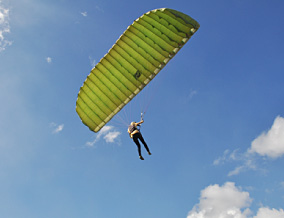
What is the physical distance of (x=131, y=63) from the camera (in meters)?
14.9

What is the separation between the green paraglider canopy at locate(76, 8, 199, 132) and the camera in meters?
14.2

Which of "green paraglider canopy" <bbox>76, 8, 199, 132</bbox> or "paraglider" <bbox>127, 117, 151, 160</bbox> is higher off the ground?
"green paraglider canopy" <bbox>76, 8, 199, 132</bbox>

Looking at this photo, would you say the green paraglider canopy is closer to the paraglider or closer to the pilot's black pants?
the paraglider

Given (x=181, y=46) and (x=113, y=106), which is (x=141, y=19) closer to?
(x=181, y=46)

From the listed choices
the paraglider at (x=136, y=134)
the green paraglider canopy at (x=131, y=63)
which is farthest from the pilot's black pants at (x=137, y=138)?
the green paraglider canopy at (x=131, y=63)

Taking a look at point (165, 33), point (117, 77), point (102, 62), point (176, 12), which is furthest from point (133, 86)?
point (176, 12)

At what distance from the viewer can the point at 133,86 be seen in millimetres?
14945

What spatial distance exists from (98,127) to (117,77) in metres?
2.70

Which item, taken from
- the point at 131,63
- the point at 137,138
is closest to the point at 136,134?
the point at 137,138

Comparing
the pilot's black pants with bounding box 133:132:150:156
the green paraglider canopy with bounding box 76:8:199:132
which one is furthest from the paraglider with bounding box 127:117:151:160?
the green paraglider canopy with bounding box 76:8:199:132

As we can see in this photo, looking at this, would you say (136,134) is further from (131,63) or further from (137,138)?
(131,63)

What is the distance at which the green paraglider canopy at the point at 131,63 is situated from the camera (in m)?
14.2

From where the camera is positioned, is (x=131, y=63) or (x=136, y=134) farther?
(x=131, y=63)

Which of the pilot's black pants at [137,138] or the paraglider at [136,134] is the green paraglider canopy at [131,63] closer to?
the paraglider at [136,134]
